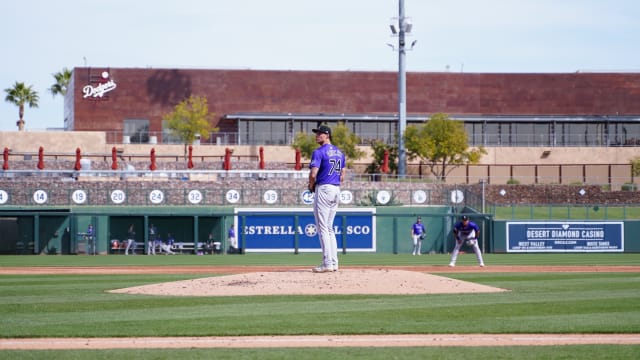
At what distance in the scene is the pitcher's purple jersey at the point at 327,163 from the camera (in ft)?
46.0

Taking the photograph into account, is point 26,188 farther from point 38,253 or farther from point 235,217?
point 235,217

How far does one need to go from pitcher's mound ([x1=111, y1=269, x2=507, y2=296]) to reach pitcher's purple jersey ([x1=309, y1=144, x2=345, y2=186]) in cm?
153

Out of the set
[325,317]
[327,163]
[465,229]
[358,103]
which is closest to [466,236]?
[465,229]

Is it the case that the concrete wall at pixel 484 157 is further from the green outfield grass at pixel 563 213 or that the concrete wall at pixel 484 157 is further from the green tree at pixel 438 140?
the green outfield grass at pixel 563 213

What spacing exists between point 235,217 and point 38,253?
852 cm

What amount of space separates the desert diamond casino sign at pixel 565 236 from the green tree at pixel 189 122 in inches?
1024

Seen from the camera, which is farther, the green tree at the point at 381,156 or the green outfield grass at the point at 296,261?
the green tree at the point at 381,156

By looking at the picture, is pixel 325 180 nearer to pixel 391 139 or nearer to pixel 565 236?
pixel 565 236

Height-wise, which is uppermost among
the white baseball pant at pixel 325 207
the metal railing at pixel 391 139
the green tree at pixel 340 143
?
the metal railing at pixel 391 139

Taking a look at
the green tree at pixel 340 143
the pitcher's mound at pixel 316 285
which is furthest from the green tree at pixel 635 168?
the pitcher's mound at pixel 316 285

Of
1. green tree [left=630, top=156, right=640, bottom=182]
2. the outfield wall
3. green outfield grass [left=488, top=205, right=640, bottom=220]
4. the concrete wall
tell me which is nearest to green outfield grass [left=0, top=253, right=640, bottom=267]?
the outfield wall

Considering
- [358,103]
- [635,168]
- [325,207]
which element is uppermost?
[358,103]

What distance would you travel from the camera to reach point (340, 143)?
190 feet

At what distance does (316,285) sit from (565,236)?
28.6 metres
